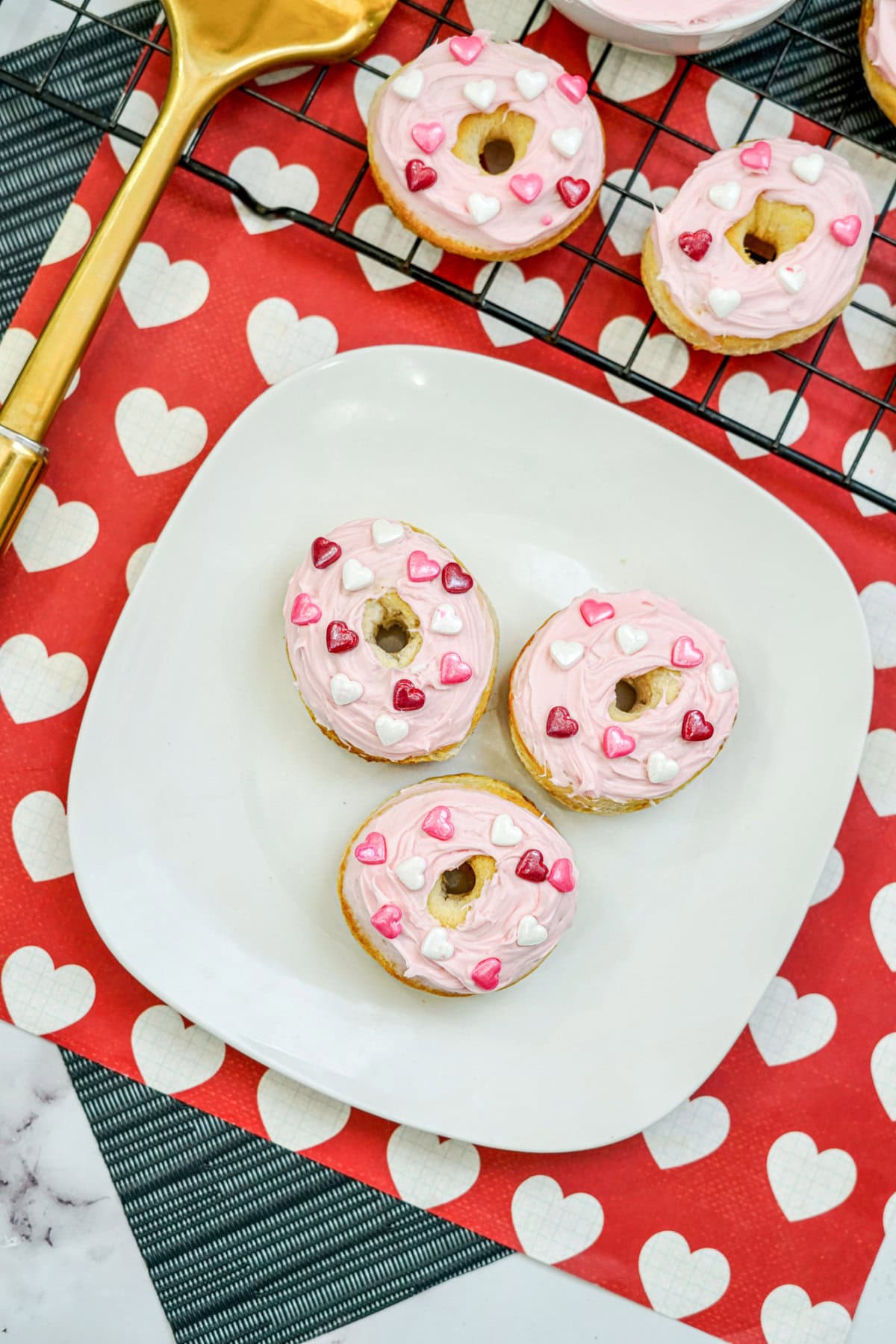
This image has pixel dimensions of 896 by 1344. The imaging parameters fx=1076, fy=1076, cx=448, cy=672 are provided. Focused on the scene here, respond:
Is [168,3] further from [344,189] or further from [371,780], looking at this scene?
[371,780]

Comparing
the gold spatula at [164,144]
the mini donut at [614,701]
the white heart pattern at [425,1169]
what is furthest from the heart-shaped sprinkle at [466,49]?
the white heart pattern at [425,1169]

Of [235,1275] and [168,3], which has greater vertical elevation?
[168,3]

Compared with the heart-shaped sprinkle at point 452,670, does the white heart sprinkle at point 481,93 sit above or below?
above

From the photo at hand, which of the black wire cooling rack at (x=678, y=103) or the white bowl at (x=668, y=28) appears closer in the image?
the white bowl at (x=668, y=28)

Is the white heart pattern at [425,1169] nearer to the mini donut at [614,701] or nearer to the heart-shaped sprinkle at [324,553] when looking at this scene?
the mini donut at [614,701]

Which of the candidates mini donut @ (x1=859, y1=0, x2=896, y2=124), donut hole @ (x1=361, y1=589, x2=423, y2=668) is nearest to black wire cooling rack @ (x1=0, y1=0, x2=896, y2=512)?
mini donut @ (x1=859, y1=0, x2=896, y2=124)

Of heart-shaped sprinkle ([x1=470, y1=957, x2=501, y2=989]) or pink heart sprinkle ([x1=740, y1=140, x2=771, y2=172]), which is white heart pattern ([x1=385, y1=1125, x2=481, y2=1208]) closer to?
heart-shaped sprinkle ([x1=470, y1=957, x2=501, y2=989])

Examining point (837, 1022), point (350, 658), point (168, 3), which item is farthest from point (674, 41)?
point (837, 1022)
